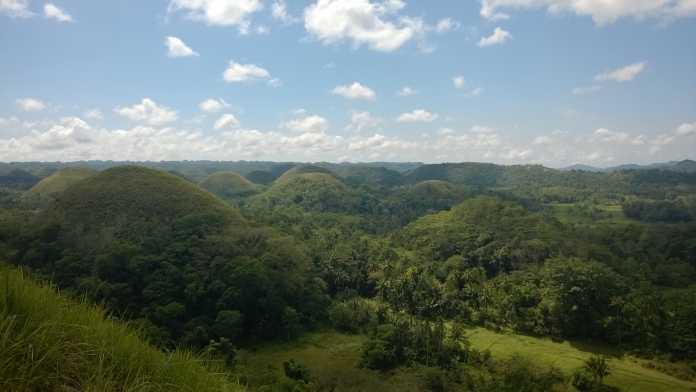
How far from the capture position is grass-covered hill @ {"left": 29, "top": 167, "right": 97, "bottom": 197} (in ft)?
306

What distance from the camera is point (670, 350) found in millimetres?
33812

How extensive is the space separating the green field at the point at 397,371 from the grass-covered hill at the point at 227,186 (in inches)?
3840

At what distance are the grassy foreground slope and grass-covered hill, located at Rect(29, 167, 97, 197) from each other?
10101cm

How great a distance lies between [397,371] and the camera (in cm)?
2980

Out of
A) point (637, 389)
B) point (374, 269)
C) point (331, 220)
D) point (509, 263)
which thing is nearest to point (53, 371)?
point (637, 389)

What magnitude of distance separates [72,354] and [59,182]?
397 feet

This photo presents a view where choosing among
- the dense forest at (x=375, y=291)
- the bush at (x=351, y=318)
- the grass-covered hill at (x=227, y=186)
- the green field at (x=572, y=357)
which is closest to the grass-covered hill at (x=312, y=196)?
the grass-covered hill at (x=227, y=186)

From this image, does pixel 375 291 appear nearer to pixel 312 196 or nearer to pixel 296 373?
pixel 296 373

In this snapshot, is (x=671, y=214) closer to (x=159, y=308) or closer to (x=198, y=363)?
(x=159, y=308)

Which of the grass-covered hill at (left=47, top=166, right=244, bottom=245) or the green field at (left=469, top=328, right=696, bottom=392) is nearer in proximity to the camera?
the green field at (left=469, top=328, right=696, bottom=392)

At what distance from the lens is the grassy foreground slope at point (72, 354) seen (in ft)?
8.34

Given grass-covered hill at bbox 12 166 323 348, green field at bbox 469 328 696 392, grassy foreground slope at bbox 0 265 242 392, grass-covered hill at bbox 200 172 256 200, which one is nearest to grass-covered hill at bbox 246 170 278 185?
grass-covered hill at bbox 200 172 256 200

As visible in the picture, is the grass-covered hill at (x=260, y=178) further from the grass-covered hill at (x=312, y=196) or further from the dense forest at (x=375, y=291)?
the dense forest at (x=375, y=291)

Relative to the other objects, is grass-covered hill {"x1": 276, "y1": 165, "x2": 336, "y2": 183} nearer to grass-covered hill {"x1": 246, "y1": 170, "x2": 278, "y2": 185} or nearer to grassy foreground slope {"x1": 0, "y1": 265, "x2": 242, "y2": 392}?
grass-covered hill {"x1": 246, "y1": 170, "x2": 278, "y2": 185}
